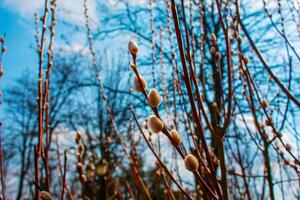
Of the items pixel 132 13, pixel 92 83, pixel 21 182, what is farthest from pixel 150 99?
pixel 21 182

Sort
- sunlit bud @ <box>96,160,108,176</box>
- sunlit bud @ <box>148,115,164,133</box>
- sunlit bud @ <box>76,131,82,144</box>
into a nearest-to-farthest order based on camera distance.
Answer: sunlit bud @ <box>148,115,164,133</box> < sunlit bud @ <box>76,131,82,144</box> < sunlit bud @ <box>96,160,108,176</box>

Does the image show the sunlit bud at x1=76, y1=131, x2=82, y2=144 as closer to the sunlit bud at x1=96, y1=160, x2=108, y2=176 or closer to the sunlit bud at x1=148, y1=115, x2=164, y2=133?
the sunlit bud at x1=148, y1=115, x2=164, y2=133

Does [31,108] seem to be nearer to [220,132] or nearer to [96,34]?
[96,34]

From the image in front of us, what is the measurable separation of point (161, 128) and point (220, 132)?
0.71ft

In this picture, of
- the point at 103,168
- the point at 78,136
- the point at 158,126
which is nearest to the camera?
the point at 158,126

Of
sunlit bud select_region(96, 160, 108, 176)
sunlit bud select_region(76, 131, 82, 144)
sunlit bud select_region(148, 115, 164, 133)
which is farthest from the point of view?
sunlit bud select_region(96, 160, 108, 176)

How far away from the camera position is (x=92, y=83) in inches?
361

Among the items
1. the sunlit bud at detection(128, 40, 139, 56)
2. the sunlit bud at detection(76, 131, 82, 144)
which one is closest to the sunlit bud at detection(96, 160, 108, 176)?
the sunlit bud at detection(76, 131, 82, 144)

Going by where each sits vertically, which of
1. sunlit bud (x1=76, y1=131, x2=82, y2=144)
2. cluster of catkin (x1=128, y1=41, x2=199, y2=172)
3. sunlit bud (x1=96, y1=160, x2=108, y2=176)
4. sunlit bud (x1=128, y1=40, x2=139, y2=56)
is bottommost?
cluster of catkin (x1=128, y1=41, x2=199, y2=172)

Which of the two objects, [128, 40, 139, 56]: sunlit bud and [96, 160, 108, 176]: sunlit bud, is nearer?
[128, 40, 139, 56]: sunlit bud

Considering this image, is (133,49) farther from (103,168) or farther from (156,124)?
(103,168)

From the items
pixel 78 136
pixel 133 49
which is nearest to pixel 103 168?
pixel 78 136

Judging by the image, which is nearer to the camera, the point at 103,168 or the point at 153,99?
A: the point at 153,99

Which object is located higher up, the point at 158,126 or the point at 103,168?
the point at 103,168
